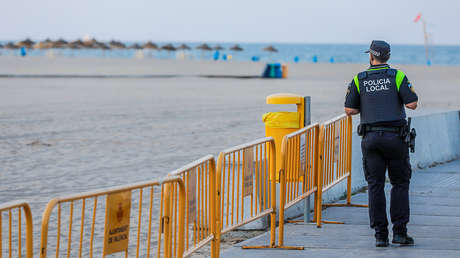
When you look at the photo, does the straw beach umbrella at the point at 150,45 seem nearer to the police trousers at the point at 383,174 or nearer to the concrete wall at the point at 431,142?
the concrete wall at the point at 431,142

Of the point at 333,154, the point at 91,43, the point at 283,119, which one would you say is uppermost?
the point at 91,43

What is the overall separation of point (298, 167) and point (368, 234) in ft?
3.04

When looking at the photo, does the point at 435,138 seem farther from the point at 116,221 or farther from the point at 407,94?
the point at 116,221

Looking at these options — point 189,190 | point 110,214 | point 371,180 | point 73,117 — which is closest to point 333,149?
point 371,180

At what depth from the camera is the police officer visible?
605cm

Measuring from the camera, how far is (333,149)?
7500 millimetres

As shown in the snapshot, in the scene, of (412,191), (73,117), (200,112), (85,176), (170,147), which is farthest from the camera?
(200,112)

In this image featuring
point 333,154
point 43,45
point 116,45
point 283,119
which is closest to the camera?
point 283,119

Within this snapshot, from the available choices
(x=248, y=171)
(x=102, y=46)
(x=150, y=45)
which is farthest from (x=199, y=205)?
(x=150, y=45)

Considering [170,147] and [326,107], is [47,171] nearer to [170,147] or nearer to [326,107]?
[170,147]

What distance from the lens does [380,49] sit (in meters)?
6.05

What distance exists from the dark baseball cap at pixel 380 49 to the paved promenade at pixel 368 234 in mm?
1692

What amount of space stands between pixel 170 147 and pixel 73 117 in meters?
6.00

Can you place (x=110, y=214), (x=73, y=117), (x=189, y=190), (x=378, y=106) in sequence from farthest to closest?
(x=73, y=117) < (x=378, y=106) < (x=189, y=190) < (x=110, y=214)
